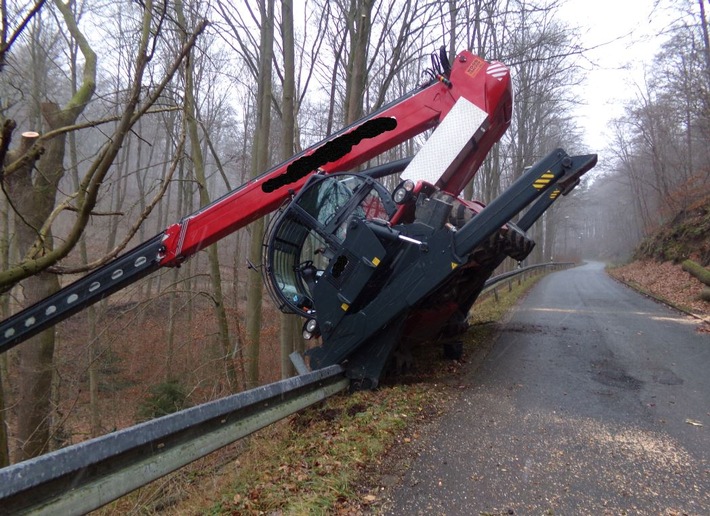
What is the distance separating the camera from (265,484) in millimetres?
3195

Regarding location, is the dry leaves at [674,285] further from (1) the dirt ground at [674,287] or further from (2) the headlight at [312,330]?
(2) the headlight at [312,330]

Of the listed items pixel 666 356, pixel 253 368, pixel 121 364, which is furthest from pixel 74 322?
pixel 666 356

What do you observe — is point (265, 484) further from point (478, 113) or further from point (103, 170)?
point (478, 113)

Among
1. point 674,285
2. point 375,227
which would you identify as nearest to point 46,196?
point 375,227

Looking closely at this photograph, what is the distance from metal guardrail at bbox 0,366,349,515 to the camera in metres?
2.03

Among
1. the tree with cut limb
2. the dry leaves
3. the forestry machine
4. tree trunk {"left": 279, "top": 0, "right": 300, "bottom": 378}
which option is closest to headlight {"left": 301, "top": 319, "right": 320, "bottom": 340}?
the forestry machine

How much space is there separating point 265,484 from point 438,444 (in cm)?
146

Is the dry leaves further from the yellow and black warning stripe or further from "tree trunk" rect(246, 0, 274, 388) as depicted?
"tree trunk" rect(246, 0, 274, 388)

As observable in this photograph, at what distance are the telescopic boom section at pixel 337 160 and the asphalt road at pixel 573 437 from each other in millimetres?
2563

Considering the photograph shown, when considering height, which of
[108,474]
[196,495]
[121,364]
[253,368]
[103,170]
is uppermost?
[103,170]

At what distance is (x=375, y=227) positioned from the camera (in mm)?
4688

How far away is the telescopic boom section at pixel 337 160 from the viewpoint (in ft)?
17.0

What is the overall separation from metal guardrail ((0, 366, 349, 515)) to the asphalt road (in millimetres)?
1230

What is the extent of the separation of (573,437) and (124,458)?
3.45 metres
